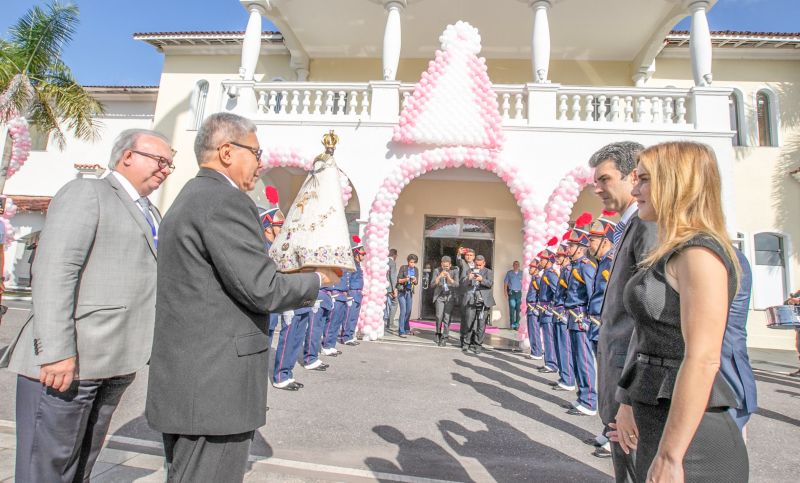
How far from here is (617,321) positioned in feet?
6.85

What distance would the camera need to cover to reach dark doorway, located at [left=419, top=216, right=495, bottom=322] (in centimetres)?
1323

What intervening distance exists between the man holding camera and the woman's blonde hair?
305 inches

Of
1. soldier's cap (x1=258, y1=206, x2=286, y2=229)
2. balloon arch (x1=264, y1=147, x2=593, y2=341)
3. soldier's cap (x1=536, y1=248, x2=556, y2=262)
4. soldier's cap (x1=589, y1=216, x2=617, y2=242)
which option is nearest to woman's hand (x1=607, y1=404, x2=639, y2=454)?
soldier's cap (x1=589, y1=216, x2=617, y2=242)

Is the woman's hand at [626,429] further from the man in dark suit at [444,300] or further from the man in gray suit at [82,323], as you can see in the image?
the man in dark suit at [444,300]

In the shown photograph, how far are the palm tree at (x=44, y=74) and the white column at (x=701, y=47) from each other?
16.9 meters

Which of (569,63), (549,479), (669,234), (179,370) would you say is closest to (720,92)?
(569,63)

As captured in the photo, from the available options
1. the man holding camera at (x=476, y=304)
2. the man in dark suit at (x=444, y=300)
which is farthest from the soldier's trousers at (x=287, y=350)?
the man in dark suit at (x=444, y=300)

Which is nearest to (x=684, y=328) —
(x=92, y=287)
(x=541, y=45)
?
(x=92, y=287)

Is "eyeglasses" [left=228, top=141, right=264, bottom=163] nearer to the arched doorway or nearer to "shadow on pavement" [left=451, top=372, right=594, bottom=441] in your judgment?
"shadow on pavement" [left=451, top=372, right=594, bottom=441]

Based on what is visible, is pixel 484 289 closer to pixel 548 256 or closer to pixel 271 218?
pixel 548 256

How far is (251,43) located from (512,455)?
11.0 m

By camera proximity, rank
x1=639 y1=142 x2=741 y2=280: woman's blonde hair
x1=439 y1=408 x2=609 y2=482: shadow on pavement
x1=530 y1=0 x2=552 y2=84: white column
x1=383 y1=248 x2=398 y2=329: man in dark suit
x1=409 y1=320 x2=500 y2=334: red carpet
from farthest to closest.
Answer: x1=409 y1=320 x2=500 y2=334: red carpet < x1=383 y1=248 x2=398 y2=329: man in dark suit < x1=530 y1=0 x2=552 y2=84: white column < x1=439 y1=408 x2=609 y2=482: shadow on pavement < x1=639 y1=142 x2=741 y2=280: woman's blonde hair

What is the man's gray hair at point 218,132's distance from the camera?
1813 mm

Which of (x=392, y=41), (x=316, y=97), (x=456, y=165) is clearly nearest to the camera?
(x=456, y=165)
